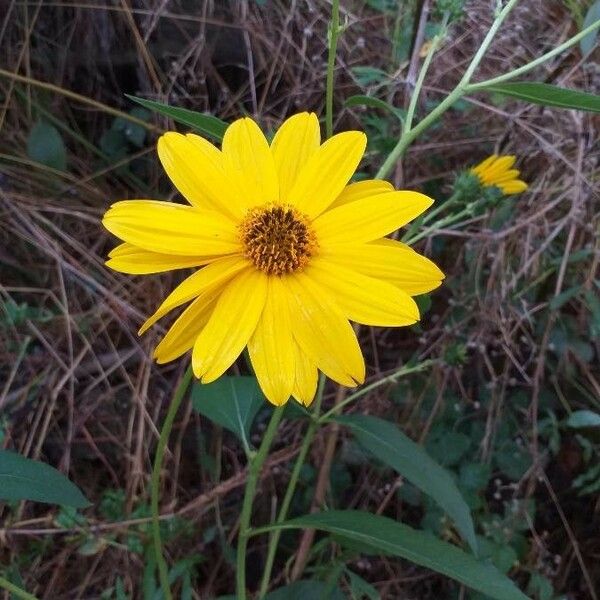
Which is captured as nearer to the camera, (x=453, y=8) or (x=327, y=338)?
(x=327, y=338)

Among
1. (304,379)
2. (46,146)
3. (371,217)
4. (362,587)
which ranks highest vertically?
(371,217)

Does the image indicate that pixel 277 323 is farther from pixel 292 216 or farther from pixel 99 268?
pixel 99 268

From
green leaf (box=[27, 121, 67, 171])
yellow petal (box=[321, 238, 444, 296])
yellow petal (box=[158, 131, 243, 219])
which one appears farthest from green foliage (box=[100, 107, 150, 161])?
yellow petal (box=[321, 238, 444, 296])

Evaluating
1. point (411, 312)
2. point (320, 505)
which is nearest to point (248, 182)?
point (411, 312)

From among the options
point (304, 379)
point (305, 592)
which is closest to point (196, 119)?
point (304, 379)

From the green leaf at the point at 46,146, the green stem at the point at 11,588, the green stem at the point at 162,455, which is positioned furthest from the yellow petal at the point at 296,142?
the green leaf at the point at 46,146

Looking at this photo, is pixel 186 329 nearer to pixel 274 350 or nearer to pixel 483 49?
pixel 274 350
